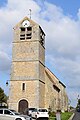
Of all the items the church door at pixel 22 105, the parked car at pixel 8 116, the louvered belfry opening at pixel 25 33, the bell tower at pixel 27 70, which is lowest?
the parked car at pixel 8 116

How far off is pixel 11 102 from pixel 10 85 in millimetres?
3046

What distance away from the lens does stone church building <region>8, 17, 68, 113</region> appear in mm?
49469

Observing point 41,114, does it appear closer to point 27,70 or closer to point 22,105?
point 22,105

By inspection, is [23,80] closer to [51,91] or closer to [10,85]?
[10,85]

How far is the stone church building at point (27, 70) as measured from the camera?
49469mm

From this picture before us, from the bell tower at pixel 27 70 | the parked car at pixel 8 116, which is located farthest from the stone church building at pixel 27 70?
the parked car at pixel 8 116

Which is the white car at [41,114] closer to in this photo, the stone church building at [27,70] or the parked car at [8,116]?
the parked car at [8,116]

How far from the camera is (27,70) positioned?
50.5 meters

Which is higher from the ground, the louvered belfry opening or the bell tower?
the louvered belfry opening

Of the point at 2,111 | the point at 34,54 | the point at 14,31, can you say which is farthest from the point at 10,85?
the point at 2,111

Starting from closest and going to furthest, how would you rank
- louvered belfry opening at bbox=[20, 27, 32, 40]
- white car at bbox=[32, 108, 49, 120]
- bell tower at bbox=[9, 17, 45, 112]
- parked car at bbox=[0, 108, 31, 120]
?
parked car at bbox=[0, 108, 31, 120]
white car at bbox=[32, 108, 49, 120]
bell tower at bbox=[9, 17, 45, 112]
louvered belfry opening at bbox=[20, 27, 32, 40]

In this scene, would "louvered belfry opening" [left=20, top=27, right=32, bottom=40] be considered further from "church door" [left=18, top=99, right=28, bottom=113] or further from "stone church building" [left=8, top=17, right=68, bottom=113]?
"church door" [left=18, top=99, right=28, bottom=113]

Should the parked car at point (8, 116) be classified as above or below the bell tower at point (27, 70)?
below

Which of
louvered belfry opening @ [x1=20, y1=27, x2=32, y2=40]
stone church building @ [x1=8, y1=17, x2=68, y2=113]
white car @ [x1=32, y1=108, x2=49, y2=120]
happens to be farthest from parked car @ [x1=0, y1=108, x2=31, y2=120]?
louvered belfry opening @ [x1=20, y1=27, x2=32, y2=40]
